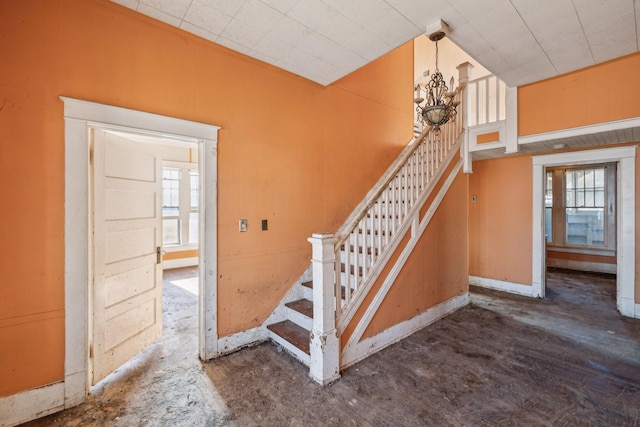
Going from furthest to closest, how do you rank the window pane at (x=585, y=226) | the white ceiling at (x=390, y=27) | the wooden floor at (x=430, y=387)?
the window pane at (x=585, y=226) → the white ceiling at (x=390, y=27) → the wooden floor at (x=430, y=387)

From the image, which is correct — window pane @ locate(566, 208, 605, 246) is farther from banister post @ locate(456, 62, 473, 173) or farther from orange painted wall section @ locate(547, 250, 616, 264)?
banister post @ locate(456, 62, 473, 173)

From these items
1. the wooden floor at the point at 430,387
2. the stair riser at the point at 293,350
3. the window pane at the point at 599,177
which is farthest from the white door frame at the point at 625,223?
the stair riser at the point at 293,350

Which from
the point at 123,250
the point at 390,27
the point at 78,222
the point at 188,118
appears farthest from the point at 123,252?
the point at 390,27

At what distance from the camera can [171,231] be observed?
6.81m

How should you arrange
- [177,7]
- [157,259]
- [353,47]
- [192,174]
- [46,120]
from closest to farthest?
1. [46,120]
2. [177,7]
3. [353,47]
4. [157,259]
5. [192,174]

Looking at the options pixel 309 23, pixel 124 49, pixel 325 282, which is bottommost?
pixel 325 282

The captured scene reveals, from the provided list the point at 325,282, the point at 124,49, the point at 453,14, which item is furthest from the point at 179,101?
the point at 453,14

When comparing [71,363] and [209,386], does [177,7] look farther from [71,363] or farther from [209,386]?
[209,386]

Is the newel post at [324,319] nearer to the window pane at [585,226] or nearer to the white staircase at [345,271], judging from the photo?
the white staircase at [345,271]

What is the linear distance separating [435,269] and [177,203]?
612 centimetres

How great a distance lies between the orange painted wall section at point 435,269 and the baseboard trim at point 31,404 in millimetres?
2502

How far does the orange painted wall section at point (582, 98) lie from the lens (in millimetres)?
3100

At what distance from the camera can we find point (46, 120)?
1936 mm

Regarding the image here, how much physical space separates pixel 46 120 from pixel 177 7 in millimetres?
1306
